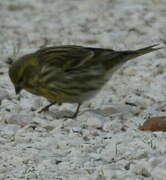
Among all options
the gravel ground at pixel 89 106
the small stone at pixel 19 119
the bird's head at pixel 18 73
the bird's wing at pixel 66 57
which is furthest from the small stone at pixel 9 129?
the bird's wing at pixel 66 57

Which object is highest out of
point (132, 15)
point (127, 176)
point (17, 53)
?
point (132, 15)

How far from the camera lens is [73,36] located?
9.41 metres

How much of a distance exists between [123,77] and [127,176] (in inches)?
120

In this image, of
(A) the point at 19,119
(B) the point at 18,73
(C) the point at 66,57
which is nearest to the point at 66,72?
(C) the point at 66,57

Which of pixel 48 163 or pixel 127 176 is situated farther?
pixel 48 163

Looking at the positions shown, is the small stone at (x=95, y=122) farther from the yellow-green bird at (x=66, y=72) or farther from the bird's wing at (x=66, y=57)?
the bird's wing at (x=66, y=57)

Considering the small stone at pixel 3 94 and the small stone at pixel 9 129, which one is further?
the small stone at pixel 3 94

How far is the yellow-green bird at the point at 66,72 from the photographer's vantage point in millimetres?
6816

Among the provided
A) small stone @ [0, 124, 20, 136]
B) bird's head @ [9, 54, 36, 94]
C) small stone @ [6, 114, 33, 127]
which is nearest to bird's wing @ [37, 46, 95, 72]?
bird's head @ [9, 54, 36, 94]

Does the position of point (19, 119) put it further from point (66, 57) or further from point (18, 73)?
point (66, 57)

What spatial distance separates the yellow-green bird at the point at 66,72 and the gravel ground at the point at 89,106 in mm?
228

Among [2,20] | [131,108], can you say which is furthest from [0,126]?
[2,20]

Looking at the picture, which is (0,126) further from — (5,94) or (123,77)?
(123,77)

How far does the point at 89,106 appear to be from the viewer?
7273 mm
